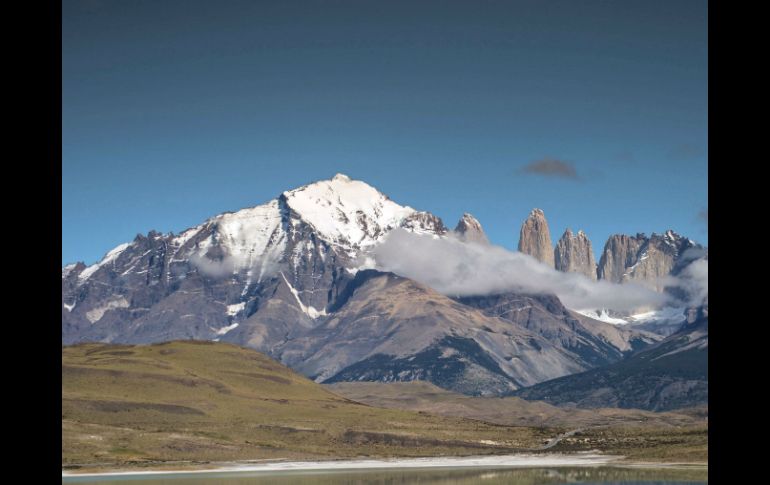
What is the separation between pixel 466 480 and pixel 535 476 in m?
15.7

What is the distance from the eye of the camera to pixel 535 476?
19812 cm
